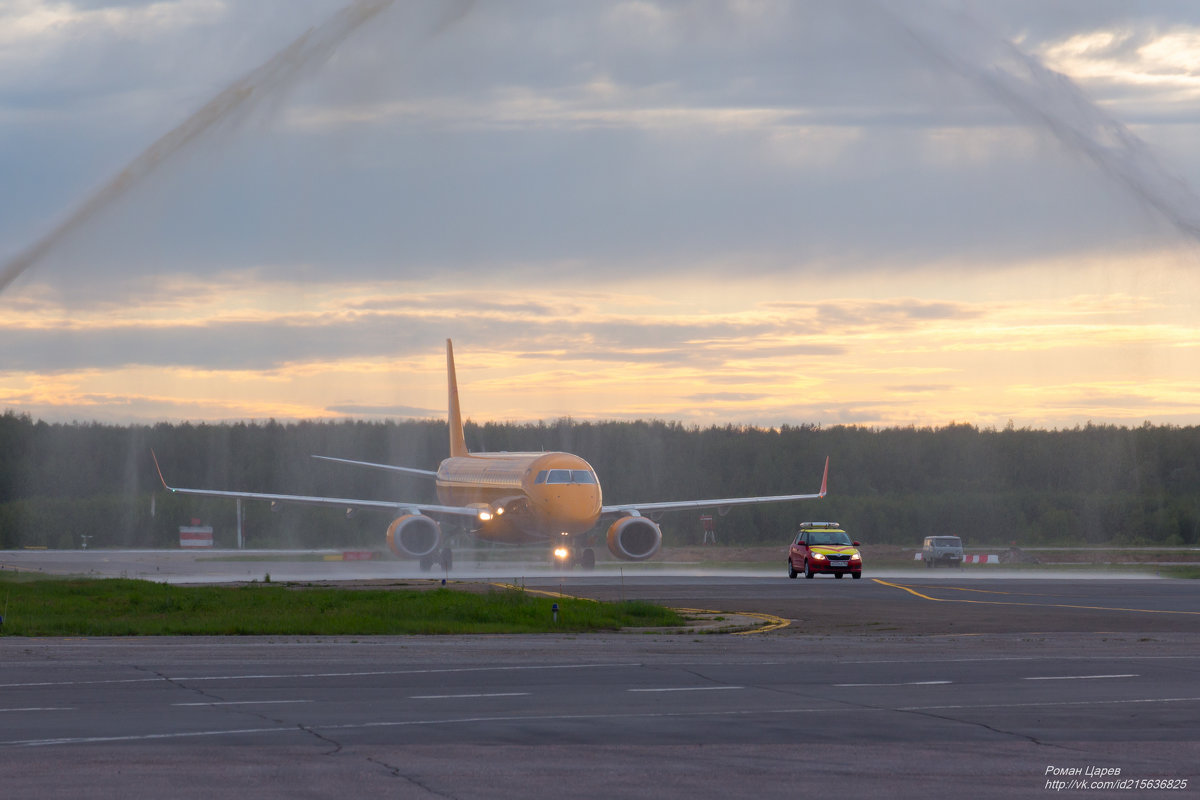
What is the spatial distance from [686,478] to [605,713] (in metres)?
126

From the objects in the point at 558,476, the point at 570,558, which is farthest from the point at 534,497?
the point at 570,558

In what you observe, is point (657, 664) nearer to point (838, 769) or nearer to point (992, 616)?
point (838, 769)

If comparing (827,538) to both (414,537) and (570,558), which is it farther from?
(414,537)

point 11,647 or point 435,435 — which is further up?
point 435,435

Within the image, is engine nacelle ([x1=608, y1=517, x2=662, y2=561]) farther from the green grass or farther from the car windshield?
the green grass

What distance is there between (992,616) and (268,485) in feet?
353

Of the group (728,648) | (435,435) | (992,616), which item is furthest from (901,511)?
(728,648)

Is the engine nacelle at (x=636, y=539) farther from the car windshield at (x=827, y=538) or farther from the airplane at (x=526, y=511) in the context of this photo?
the car windshield at (x=827, y=538)

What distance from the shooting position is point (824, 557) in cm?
5631

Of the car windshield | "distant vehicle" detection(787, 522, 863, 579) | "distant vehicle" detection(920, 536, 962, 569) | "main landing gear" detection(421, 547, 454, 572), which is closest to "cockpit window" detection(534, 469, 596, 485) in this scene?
"main landing gear" detection(421, 547, 454, 572)

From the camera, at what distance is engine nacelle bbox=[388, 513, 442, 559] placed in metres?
62.8

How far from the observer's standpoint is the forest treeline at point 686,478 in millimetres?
107938

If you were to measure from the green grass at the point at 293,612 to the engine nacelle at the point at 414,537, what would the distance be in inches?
840

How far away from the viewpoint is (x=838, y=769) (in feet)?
43.9
